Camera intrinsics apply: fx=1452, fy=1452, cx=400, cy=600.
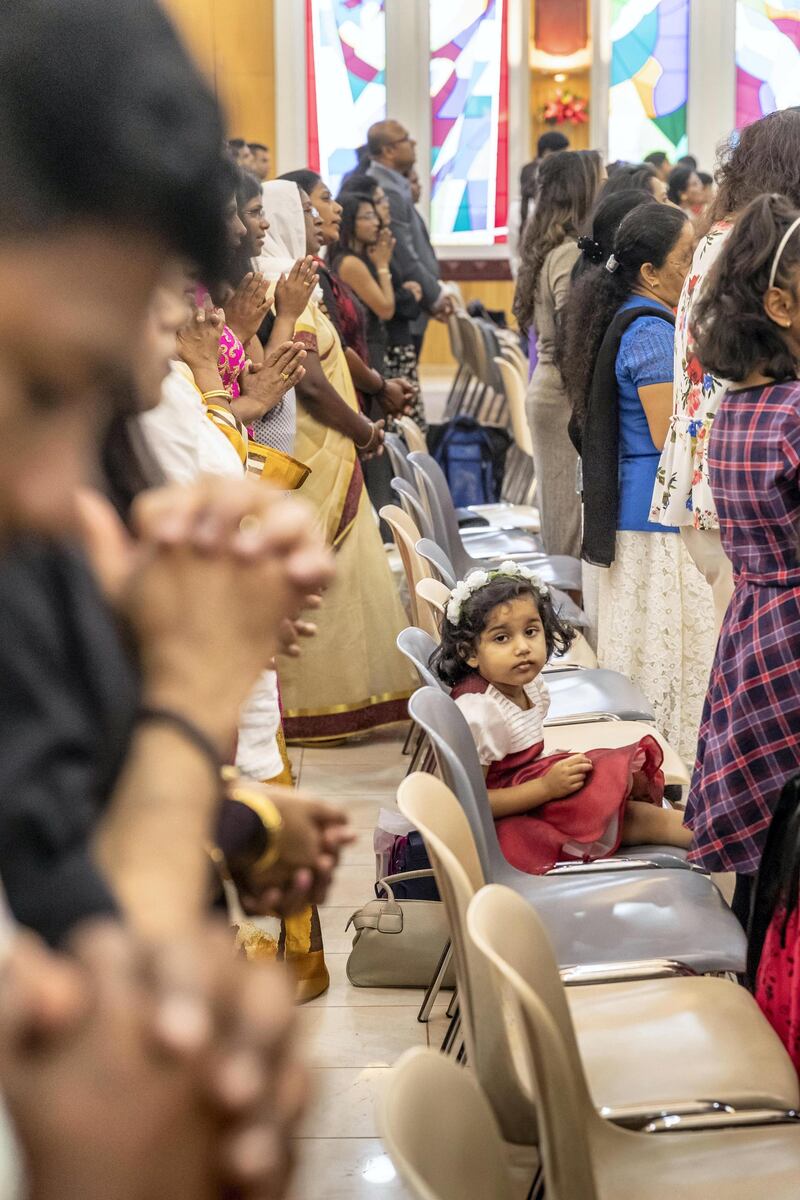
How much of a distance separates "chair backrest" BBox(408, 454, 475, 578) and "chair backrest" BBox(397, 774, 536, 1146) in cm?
245

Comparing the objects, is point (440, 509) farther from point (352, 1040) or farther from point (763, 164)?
point (352, 1040)

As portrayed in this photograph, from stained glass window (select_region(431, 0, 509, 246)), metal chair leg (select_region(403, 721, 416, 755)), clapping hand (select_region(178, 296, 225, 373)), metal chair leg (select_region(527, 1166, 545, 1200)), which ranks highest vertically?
stained glass window (select_region(431, 0, 509, 246))

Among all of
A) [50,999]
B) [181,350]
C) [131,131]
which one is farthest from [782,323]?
[50,999]

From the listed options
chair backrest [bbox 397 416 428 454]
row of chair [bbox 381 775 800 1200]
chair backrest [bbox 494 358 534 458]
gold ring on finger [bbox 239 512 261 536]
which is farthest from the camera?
chair backrest [bbox 494 358 534 458]

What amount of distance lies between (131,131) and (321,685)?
3.89 metres

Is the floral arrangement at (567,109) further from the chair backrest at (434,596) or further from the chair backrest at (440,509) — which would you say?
the chair backrest at (434,596)

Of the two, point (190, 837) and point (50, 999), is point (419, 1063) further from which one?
point (50, 999)

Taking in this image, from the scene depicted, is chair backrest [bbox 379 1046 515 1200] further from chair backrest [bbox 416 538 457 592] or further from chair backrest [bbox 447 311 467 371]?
chair backrest [bbox 447 311 467 371]

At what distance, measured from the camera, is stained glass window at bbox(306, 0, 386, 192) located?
11797mm

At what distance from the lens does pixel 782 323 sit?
2420 millimetres

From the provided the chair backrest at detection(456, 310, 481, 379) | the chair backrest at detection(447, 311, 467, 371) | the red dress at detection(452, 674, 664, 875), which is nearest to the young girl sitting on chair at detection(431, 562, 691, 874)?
the red dress at detection(452, 674, 664, 875)

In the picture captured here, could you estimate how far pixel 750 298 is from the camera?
2449 mm

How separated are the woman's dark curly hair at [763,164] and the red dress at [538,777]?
1100 mm

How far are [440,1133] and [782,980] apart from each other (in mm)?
813
